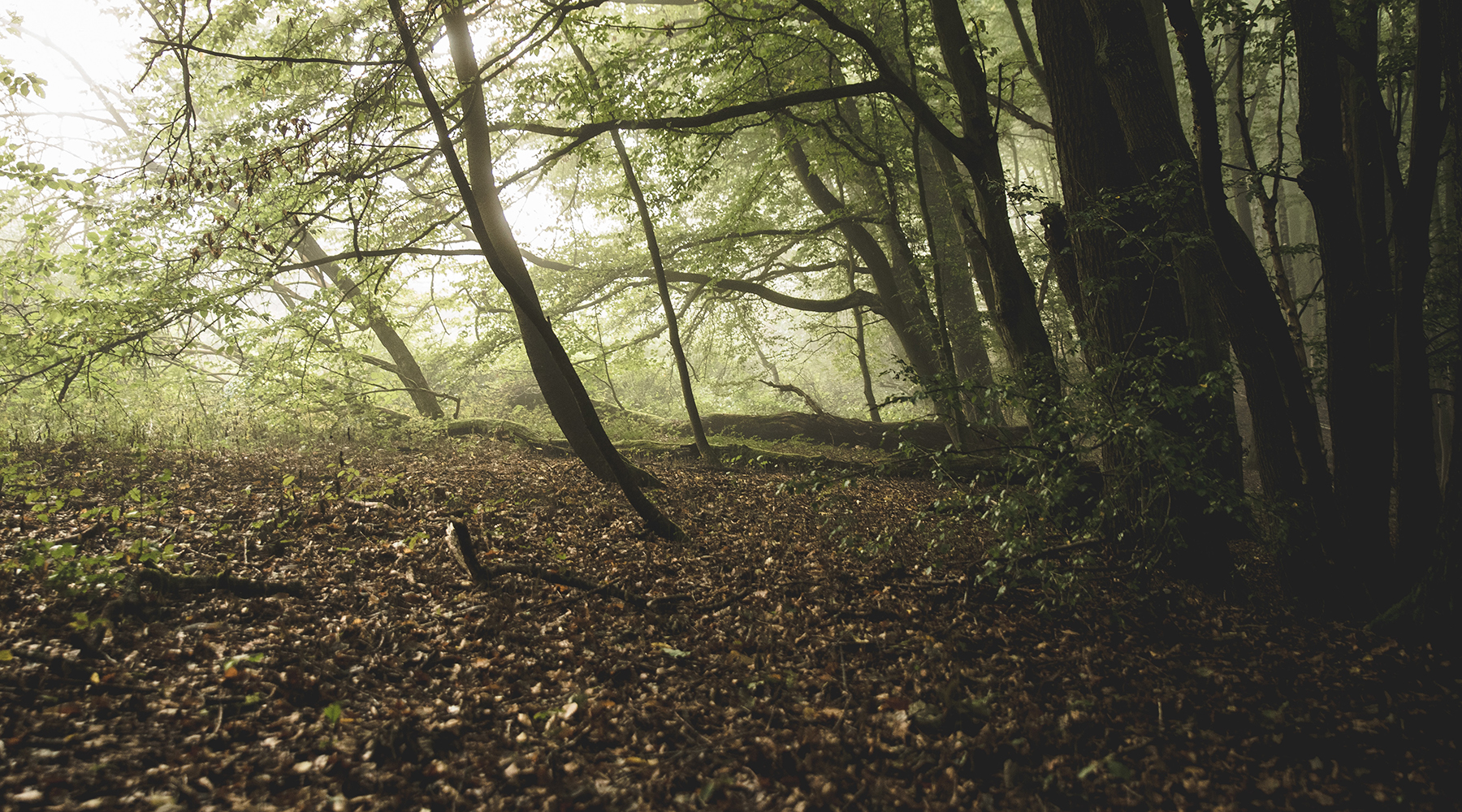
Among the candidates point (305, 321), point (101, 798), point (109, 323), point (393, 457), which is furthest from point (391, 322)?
point (101, 798)

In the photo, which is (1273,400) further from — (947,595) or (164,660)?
(164,660)

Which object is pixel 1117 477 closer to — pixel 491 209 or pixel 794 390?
pixel 491 209

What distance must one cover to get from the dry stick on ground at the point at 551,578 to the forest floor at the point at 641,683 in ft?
0.21

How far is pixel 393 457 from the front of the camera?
8852 millimetres

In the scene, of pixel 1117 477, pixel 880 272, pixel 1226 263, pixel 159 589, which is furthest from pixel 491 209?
pixel 880 272

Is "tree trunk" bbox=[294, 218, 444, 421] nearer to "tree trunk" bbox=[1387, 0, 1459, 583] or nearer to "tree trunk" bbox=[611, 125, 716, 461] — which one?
"tree trunk" bbox=[611, 125, 716, 461]

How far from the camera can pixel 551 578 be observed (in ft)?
16.6

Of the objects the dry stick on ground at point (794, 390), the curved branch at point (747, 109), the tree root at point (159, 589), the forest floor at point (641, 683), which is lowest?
the forest floor at point (641, 683)

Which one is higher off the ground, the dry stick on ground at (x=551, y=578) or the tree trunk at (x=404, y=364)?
the tree trunk at (x=404, y=364)

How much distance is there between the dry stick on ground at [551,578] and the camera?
16.0 feet

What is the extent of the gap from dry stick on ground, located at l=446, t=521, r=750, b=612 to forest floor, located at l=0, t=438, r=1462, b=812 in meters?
0.06

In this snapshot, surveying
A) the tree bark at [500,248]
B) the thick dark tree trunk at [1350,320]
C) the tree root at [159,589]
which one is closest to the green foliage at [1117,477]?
the thick dark tree trunk at [1350,320]

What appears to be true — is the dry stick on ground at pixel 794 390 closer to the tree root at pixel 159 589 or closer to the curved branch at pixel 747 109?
the curved branch at pixel 747 109

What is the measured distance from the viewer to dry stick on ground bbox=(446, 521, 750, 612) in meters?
4.87
